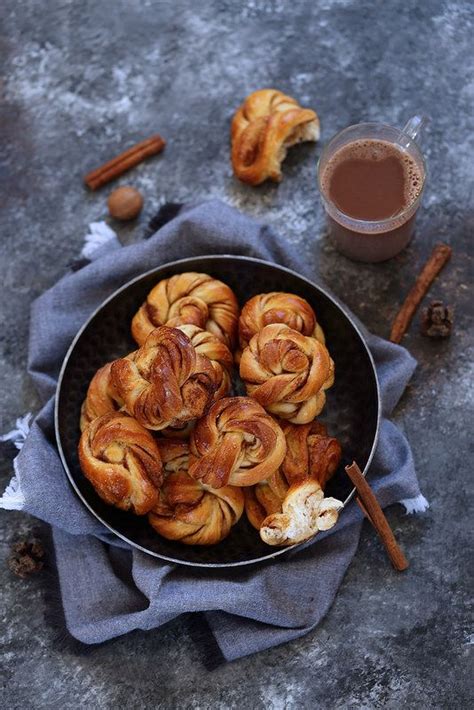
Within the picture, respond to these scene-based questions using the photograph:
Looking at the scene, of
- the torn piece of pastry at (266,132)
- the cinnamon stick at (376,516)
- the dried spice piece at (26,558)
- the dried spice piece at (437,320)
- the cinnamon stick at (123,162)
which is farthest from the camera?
the cinnamon stick at (123,162)

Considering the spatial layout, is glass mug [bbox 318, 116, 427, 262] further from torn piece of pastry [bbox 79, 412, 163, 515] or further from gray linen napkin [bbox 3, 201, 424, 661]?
torn piece of pastry [bbox 79, 412, 163, 515]

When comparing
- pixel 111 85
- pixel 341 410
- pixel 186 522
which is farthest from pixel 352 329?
pixel 111 85

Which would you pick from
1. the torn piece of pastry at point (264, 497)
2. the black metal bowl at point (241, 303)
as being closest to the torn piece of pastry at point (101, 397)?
the black metal bowl at point (241, 303)

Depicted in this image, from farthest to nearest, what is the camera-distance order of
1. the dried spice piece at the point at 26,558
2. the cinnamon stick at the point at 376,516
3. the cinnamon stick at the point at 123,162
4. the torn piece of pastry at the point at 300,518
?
the cinnamon stick at the point at 123,162, the dried spice piece at the point at 26,558, the cinnamon stick at the point at 376,516, the torn piece of pastry at the point at 300,518

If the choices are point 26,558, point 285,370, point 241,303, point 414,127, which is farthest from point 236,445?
point 414,127

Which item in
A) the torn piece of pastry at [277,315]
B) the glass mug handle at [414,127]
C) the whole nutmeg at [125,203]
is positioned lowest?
the torn piece of pastry at [277,315]

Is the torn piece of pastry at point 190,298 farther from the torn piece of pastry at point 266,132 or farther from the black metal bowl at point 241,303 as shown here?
the torn piece of pastry at point 266,132
